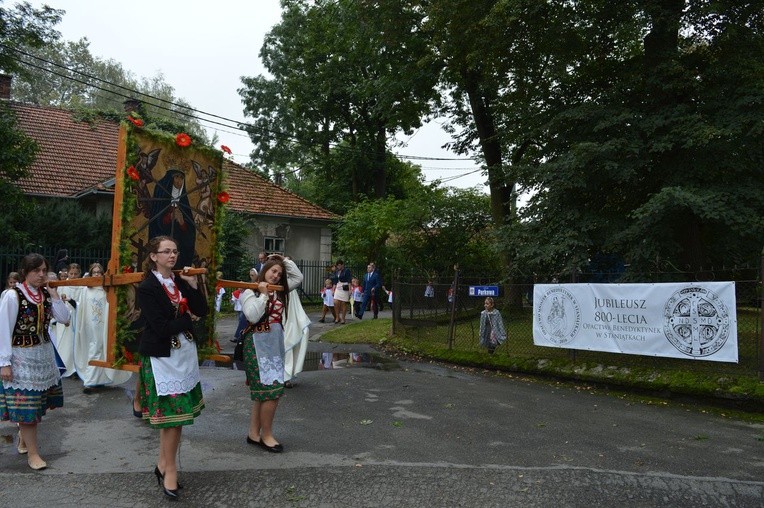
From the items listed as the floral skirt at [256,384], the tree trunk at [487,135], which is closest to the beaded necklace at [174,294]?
the floral skirt at [256,384]

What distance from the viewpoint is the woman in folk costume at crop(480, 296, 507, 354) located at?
479 inches

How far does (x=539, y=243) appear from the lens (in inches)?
498

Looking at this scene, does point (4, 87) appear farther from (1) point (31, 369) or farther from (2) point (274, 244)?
(1) point (31, 369)

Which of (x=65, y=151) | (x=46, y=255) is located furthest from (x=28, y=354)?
(x=65, y=151)

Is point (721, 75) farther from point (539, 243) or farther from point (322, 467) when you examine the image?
point (322, 467)

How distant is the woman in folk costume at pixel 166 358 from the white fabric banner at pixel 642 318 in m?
6.97

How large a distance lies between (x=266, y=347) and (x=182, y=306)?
4.00ft

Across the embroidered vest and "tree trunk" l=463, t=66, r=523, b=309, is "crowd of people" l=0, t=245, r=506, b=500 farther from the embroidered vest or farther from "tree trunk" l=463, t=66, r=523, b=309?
"tree trunk" l=463, t=66, r=523, b=309

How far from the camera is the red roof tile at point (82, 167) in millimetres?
24422

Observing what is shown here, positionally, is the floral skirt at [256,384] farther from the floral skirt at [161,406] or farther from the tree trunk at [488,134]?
the tree trunk at [488,134]

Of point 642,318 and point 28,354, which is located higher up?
point 642,318

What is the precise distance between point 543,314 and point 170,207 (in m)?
7.04

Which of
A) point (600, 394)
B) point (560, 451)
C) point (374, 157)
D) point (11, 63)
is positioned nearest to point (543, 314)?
point (600, 394)

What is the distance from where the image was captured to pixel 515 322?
1205 cm
